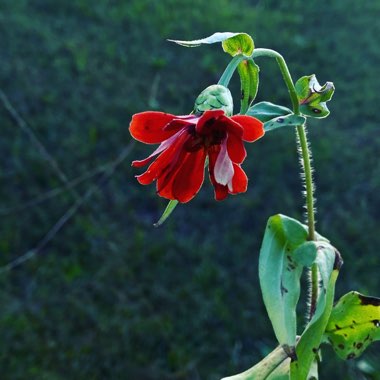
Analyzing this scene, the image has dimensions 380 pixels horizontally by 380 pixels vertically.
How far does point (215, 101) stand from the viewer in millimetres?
750

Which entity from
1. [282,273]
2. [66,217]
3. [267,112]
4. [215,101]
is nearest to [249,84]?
[267,112]

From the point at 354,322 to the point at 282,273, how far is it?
0.47 feet

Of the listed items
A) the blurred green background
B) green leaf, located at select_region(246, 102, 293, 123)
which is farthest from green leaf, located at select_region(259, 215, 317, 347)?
the blurred green background

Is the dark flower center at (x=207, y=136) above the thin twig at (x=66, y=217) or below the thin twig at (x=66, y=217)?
above

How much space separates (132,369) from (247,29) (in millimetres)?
2047

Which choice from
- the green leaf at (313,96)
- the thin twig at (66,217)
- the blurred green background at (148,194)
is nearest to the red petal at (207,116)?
the green leaf at (313,96)

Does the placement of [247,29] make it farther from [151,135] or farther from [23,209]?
[151,135]

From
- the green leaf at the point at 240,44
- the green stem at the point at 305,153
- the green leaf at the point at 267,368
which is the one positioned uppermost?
the green leaf at the point at 240,44

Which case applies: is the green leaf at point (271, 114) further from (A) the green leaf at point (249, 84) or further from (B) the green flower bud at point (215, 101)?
(B) the green flower bud at point (215, 101)

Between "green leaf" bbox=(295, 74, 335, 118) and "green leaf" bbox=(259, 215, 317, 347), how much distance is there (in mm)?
196

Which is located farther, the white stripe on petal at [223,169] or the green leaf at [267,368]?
the green leaf at [267,368]

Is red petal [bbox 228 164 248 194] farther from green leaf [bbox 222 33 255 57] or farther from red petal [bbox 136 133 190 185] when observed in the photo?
green leaf [bbox 222 33 255 57]

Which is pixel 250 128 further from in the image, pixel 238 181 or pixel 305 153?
pixel 305 153

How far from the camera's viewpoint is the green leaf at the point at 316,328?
92 cm
